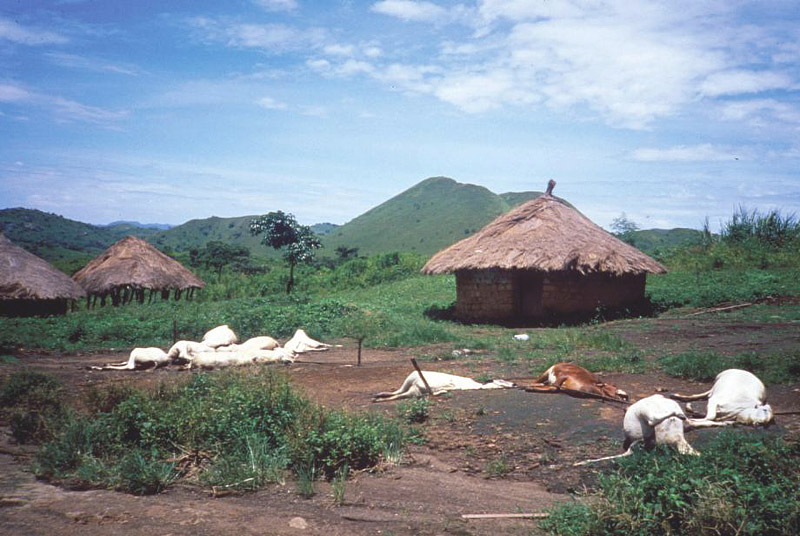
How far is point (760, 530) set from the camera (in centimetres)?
316

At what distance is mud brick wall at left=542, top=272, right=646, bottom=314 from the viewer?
1496 centimetres

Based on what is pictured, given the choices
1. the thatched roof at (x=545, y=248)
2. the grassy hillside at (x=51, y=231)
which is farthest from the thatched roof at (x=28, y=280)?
the grassy hillside at (x=51, y=231)

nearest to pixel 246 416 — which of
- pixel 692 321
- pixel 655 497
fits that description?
pixel 655 497

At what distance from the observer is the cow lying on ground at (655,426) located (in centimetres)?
441

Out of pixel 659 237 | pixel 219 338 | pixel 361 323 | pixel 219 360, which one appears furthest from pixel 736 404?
pixel 659 237

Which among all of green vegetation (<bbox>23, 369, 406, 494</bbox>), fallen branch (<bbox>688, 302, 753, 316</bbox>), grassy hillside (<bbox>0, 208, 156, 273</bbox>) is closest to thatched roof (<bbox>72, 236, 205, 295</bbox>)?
green vegetation (<bbox>23, 369, 406, 494</bbox>)

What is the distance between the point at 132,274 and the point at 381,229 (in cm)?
4052

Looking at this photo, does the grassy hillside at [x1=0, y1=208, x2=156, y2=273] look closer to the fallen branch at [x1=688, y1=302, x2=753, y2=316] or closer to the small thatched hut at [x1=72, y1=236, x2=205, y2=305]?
the small thatched hut at [x1=72, y1=236, x2=205, y2=305]

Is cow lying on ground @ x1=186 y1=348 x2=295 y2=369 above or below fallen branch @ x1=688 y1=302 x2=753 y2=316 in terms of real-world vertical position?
below

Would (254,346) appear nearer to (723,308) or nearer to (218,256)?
(723,308)

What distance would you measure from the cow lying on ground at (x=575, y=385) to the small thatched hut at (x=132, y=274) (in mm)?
18564

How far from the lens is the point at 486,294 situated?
15703mm

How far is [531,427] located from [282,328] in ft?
30.5

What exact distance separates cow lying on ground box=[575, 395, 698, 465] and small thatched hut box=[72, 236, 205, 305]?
20420mm
